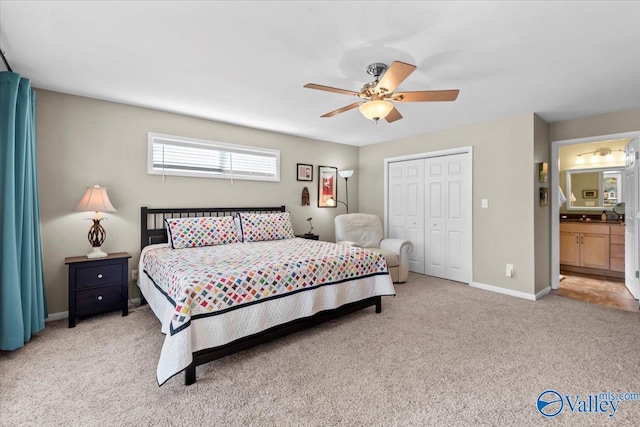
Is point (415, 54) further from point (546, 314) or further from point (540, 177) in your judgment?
point (546, 314)

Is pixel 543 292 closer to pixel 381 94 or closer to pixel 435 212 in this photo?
pixel 435 212

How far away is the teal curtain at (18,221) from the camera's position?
2.32 m

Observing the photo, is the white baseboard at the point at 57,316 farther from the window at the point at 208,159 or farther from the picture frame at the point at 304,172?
the picture frame at the point at 304,172

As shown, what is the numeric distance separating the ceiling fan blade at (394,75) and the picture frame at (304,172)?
9.61ft

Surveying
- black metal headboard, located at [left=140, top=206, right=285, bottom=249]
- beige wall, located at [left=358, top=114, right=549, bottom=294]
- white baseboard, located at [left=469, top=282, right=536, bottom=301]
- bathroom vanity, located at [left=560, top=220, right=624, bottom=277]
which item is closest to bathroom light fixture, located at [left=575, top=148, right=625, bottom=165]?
bathroom vanity, located at [left=560, top=220, right=624, bottom=277]

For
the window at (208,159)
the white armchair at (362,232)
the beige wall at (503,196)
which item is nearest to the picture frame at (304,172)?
the window at (208,159)

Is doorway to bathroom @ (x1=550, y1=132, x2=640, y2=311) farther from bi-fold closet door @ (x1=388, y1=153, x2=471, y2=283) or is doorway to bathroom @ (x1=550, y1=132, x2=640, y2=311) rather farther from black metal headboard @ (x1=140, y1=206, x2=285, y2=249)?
black metal headboard @ (x1=140, y1=206, x2=285, y2=249)

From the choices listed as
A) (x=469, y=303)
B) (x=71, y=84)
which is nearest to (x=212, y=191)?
(x=71, y=84)

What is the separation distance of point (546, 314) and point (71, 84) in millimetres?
5518

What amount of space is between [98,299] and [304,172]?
3373 mm

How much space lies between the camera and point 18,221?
2.45 m

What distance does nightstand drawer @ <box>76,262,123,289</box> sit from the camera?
2939 mm

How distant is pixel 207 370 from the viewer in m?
2.17

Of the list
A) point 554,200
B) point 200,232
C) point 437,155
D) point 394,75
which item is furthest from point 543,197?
point 200,232
